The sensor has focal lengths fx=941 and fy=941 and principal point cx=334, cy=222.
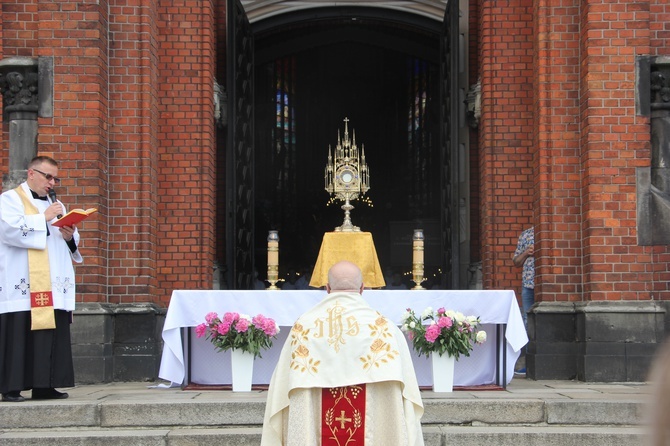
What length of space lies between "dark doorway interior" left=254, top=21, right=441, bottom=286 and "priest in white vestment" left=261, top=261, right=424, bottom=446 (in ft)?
38.3

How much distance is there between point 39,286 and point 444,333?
335cm

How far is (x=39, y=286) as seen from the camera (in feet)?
24.5

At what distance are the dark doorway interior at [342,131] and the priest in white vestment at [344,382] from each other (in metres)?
11.7

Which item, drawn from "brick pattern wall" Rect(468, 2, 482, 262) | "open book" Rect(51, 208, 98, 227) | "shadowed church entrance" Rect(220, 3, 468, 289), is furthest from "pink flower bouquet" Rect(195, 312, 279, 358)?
"shadowed church entrance" Rect(220, 3, 468, 289)

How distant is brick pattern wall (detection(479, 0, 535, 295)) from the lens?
10438mm

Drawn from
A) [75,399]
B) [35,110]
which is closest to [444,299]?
[75,399]

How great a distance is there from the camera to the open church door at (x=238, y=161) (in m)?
11.2

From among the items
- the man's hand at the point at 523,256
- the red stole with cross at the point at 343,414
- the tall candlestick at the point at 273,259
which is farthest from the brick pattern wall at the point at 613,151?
the red stole with cross at the point at 343,414

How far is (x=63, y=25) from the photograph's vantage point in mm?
9391

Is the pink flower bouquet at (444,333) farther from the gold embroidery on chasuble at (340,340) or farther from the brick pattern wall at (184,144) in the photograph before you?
the brick pattern wall at (184,144)

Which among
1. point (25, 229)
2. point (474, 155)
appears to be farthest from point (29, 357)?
point (474, 155)

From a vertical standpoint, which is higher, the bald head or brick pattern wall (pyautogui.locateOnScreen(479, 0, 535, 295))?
brick pattern wall (pyautogui.locateOnScreen(479, 0, 535, 295))

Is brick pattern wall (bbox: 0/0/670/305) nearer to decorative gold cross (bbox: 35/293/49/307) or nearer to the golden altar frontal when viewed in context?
the golden altar frontal

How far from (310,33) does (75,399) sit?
1034cm
